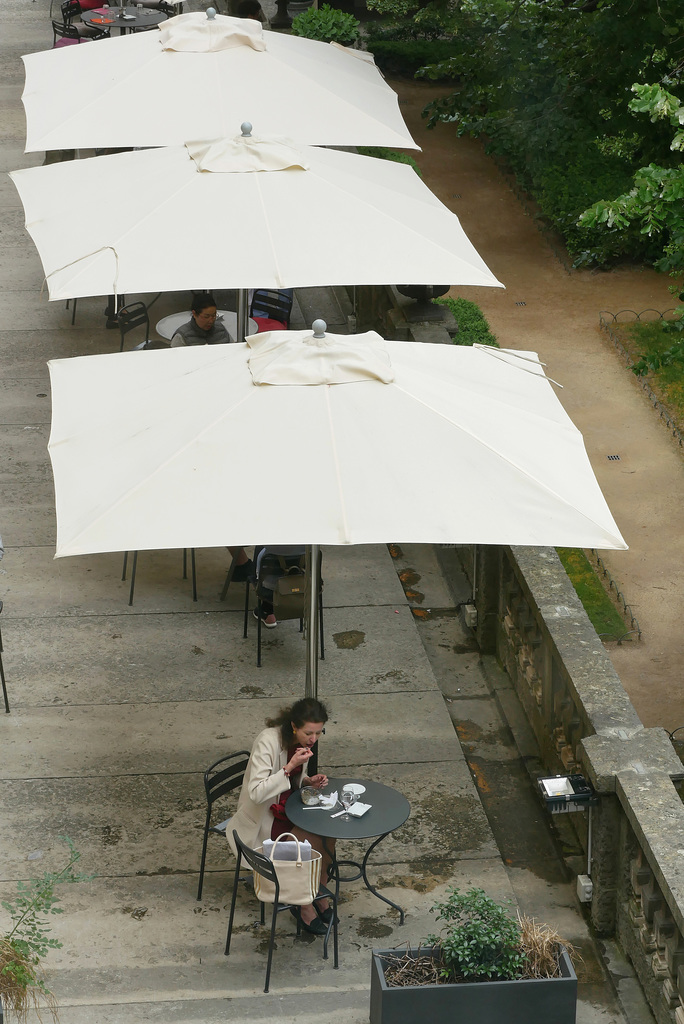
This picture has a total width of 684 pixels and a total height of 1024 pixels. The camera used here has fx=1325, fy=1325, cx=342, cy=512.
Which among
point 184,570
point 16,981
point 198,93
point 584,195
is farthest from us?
point 584,195

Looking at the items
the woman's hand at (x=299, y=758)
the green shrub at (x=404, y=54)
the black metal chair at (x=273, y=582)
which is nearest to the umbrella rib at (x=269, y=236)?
the black metal chair at (x=273, y=582)

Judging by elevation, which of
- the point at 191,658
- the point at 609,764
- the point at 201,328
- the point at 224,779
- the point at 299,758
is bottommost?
the point at 191,658

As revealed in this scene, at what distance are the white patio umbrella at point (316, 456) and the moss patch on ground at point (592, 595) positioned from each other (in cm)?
365

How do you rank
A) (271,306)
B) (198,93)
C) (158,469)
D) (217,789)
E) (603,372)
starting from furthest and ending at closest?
(603,372)
(271,306)
(198,93)
(217,789)
(158,469)

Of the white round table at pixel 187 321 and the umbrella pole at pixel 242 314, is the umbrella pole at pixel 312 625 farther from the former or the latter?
the white round table at pixel 187 321

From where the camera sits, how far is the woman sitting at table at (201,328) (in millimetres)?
10594

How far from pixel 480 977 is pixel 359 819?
105cm

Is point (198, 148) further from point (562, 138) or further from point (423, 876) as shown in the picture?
point (562, 138)

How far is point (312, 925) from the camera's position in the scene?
257 inches

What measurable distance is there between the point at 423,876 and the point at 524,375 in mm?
2779

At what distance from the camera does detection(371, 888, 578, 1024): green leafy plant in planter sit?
5570 mm

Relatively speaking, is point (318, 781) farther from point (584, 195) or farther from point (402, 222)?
point (584, 195)

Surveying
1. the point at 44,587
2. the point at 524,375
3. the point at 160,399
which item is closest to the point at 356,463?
the point at 160,399

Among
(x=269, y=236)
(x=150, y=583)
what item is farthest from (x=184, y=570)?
(x=269, y=236)
